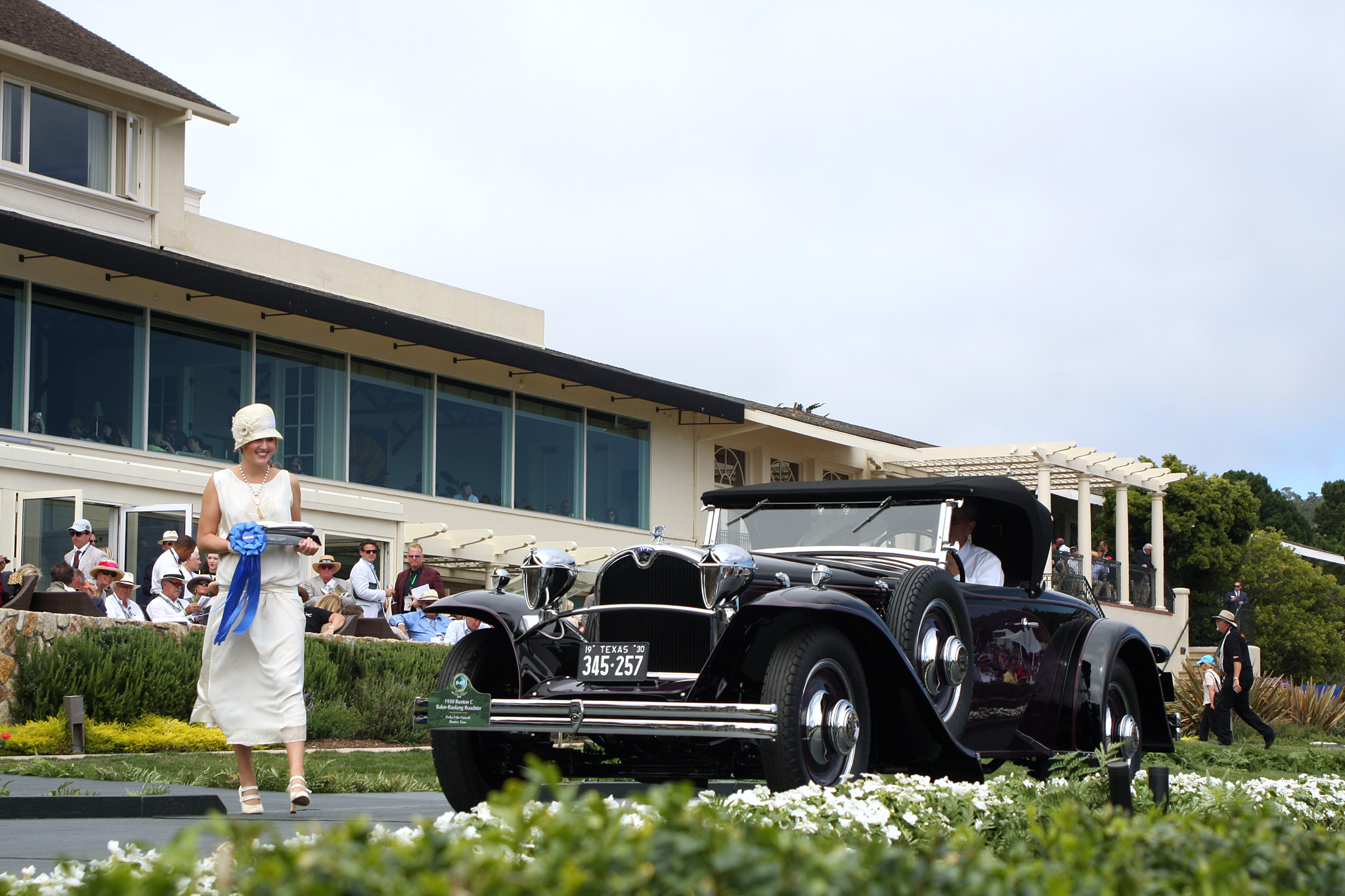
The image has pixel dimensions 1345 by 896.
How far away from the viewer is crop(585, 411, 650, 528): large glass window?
1073 inches

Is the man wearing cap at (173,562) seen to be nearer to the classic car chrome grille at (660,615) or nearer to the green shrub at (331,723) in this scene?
the green shrub at (331,723)

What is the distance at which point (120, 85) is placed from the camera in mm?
20234

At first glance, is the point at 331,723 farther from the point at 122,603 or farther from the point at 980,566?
the point at 980,566

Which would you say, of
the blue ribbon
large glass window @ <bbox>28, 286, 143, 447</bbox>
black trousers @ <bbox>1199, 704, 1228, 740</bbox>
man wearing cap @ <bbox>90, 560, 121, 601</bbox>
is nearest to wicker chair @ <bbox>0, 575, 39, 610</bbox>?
man wearing cap @ <bbox>90, 560, 121, 601</bbox>

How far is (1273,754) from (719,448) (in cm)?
1889

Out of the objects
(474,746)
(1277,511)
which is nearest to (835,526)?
(474,746)

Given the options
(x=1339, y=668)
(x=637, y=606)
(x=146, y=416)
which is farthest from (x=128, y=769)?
(x=1339, y=668)

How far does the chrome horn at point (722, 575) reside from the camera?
21.3ft

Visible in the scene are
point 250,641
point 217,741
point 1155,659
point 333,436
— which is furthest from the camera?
point 333,436

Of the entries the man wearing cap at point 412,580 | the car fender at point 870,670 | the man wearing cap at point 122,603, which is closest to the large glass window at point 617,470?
the man wearing cap at point 412,580

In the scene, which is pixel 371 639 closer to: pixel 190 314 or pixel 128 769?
pixel 128 769

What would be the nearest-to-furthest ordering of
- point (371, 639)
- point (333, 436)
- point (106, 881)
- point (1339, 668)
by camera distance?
point (106, 881), point (371, 639), point (333, 436), point (1339, 668)

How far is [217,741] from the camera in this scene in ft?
36.2

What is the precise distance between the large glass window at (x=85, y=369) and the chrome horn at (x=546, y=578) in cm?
1331
